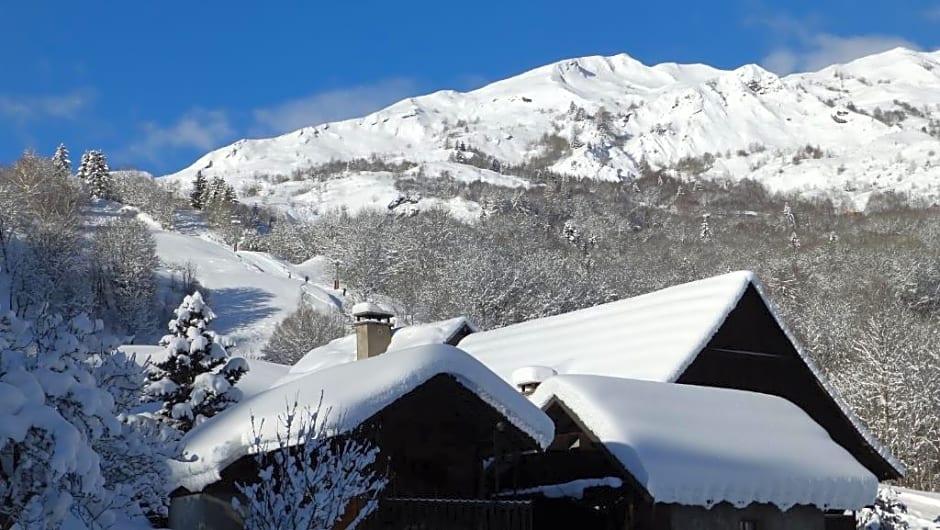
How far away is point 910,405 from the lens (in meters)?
47.1

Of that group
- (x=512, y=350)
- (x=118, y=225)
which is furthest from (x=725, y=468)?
(x=118, y=225)

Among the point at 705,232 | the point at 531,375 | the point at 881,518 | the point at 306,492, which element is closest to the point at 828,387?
the point at 881,518

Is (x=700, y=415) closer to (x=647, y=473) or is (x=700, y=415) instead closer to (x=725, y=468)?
(x=725, y=468)

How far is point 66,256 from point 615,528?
2806 inches

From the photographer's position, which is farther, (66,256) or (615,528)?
(66,256)

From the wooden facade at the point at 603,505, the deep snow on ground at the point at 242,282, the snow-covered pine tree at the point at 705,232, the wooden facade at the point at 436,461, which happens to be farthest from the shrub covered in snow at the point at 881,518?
the snow-covered pine tree at the point at 705,232

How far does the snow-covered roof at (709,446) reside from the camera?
1667 centimetres

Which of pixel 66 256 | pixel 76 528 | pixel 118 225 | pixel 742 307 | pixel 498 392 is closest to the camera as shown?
pixel 76 528

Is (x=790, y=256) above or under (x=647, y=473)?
above

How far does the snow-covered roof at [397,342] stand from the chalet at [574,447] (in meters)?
Result: 9.95

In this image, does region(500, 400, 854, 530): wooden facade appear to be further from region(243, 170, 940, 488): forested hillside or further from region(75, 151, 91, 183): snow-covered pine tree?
region(75, 151, 91, 183): snow-covered pine tree

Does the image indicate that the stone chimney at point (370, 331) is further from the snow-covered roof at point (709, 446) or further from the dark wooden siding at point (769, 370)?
the snow-covered roof at point (709, 446)

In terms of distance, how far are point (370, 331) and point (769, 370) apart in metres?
10.6

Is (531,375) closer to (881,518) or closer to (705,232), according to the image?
(881,518)
